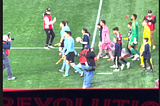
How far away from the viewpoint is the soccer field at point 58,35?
2012 centimetres

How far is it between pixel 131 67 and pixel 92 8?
19.5 ft

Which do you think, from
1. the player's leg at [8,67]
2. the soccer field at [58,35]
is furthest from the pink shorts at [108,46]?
the player's leg at [8,67]

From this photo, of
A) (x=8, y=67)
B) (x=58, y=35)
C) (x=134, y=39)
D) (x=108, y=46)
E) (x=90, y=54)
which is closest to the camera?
(x=90, y=54)

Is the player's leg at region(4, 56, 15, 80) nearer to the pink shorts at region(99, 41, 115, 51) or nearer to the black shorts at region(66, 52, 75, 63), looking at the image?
the black shorts at region(66, 52, 75, 63)

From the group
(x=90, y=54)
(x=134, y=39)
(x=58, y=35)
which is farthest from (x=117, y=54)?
(x=58, y=35)

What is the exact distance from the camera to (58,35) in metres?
24.0

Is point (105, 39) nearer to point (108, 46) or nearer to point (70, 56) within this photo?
point (108, 46)

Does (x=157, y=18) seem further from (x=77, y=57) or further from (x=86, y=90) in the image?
(x=86, y=90)

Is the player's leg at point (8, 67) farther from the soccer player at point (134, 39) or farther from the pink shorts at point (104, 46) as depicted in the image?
the soccer player at point (134, 39)

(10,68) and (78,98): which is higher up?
(10,68)

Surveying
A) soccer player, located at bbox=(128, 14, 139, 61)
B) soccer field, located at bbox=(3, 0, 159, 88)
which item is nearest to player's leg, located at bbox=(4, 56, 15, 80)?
soccer field, located at bbox=(3, 0, 159, 88)

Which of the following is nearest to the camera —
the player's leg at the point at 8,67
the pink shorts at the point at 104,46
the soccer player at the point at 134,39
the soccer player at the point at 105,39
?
the player's leg at the point at 8,67

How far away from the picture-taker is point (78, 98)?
19547 mm

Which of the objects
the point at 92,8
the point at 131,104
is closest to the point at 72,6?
the point at 92,8
